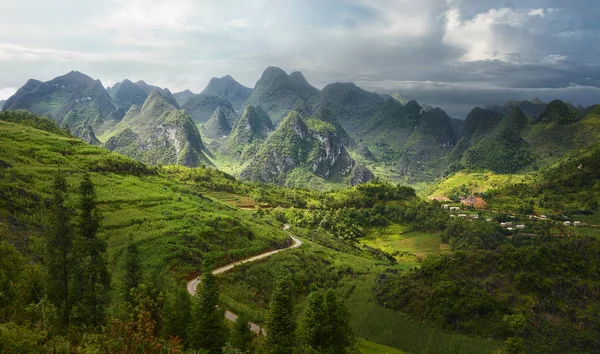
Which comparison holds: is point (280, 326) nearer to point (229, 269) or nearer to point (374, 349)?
point (374, 349)

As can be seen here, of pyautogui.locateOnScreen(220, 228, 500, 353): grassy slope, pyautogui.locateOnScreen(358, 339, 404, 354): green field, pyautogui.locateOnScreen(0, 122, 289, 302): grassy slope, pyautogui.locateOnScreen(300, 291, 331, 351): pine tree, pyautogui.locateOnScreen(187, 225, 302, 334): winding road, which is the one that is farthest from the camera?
pyautogui.locateOnScreen(0, 122, 289, 302): grassy slope

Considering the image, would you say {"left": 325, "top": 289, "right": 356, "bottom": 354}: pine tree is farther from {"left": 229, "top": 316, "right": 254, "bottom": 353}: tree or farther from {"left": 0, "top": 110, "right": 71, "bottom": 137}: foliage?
{"left": 0, "top": 110, "right": 71, "bottom": 137}: foliage

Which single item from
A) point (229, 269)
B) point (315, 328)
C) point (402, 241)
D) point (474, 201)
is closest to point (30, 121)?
point (229, 269)

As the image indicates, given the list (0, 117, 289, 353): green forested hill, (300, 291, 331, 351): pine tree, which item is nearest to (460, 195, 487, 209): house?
(0, 117, 289, 353): green forested hill

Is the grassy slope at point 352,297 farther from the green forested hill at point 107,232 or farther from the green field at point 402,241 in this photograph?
the green field at point 402,241

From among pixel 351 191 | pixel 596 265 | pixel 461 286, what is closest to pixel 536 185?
pixel 351 191

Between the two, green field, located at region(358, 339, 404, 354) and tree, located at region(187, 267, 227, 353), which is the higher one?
tree, located at region(187, 267, 227, 353)

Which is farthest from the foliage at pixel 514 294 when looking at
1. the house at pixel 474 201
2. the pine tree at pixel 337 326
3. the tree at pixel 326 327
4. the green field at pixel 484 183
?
the green field at pixel 484 183
